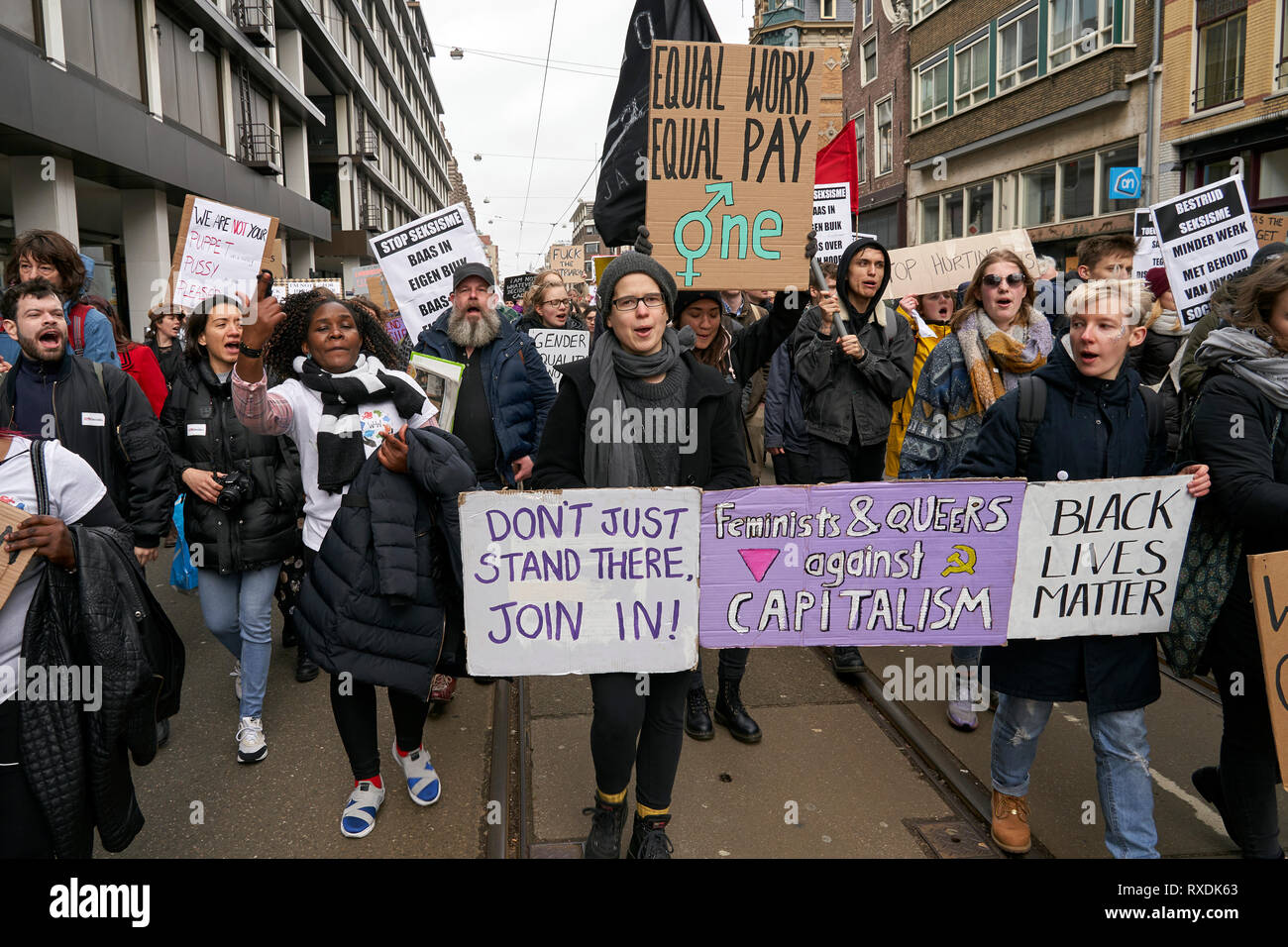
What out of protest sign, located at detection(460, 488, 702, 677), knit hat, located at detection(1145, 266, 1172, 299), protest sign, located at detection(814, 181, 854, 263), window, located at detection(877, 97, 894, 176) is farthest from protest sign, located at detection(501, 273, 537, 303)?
window, located at detection(877, 97, 894, 176)

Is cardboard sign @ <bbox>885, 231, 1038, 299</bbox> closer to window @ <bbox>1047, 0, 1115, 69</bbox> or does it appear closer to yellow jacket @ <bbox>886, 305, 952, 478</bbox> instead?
yellow jacket @ <bbox>886, 305, 952, 478</bbox>

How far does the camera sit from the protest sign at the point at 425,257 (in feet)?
19.8

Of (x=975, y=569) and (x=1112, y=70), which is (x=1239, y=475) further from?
(x=1112, y=70)

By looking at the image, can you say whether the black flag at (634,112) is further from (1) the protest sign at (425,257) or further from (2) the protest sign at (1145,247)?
(2) the protest sign at (1145,247)

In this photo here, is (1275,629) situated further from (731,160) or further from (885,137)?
(885,137)

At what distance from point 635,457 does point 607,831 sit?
4.24ft

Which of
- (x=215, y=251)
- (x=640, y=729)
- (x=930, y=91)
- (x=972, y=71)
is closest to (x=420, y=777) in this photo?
(x=640, y=729)

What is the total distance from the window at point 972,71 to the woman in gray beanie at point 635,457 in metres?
24.4

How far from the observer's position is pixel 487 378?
15.5 feet

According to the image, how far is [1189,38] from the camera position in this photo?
1694 centimetres

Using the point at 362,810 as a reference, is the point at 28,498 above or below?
above

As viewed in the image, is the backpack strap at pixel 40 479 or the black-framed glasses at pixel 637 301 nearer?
the backpack strap at pixel 40 479

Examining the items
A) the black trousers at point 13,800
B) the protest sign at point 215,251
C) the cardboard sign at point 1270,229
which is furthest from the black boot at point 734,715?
the cardboard sign at point 1270,229

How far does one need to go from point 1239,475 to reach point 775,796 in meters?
2.05
